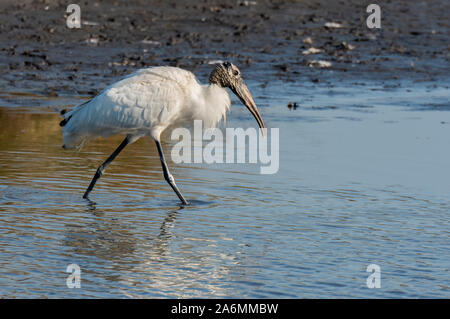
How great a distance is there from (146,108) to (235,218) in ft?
3.91

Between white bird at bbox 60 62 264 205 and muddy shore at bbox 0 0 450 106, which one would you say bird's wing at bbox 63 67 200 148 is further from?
muddy shore at bbox 0 0 450 106

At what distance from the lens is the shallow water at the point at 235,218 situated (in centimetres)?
529

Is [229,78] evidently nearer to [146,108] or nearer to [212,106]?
[212,106]

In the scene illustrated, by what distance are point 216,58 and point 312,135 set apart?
5035mm

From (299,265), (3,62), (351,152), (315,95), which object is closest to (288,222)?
(299,265)

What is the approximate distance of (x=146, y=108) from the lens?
7.39m

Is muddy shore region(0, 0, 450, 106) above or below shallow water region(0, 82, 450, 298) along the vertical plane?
above

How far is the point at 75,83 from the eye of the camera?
13297 mm

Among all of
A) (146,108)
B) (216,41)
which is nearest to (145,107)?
(146,108)

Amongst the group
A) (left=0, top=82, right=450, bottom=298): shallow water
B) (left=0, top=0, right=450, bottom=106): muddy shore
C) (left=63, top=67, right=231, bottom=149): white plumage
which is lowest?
(left=0, top=82, right=450, bottom=298): shallow water

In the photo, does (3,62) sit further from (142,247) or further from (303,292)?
(303,292)

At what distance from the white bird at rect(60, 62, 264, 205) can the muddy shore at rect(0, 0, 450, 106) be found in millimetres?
5283

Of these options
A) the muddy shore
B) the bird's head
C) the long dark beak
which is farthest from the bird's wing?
the muddy shore

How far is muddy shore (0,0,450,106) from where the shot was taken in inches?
563
